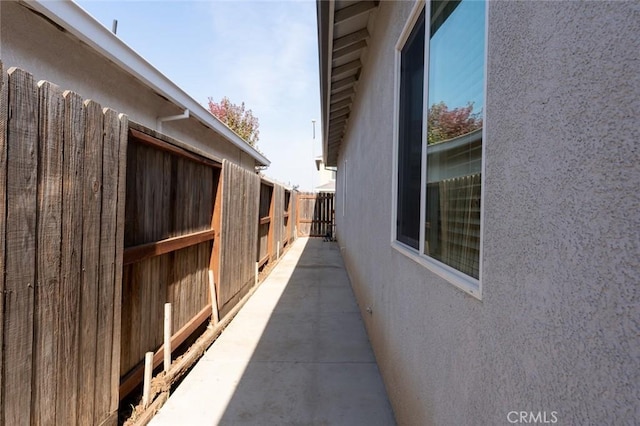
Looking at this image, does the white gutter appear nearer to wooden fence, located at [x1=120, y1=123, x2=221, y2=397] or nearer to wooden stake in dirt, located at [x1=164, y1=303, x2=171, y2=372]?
wooden fence, located at [x1=120, y1=123, x2=221, y2=397]

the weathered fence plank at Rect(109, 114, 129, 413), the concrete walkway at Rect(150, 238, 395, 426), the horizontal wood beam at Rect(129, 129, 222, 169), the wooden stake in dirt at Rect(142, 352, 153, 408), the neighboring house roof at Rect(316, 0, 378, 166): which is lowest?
the concrete walkway at Rect(150, 238, 395, 426)

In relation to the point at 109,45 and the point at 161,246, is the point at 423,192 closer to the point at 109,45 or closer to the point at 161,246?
the point at 161,246

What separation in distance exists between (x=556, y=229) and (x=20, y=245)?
2.03 meters

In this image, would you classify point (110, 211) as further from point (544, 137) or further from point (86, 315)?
point (544, 137)

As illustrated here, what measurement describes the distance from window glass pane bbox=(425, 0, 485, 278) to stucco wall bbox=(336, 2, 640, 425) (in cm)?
21

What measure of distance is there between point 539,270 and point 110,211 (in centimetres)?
229

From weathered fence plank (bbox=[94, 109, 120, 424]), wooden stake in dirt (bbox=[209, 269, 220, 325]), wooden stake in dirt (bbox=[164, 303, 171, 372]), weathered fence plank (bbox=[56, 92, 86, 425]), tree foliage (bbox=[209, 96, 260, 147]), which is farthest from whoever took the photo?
tree foliage (bbox=[209, 96, 260, 147])

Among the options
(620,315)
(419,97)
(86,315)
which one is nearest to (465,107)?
(419,97)

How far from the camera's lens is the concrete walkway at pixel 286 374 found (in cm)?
265

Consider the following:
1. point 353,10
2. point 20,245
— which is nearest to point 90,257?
point 20,245

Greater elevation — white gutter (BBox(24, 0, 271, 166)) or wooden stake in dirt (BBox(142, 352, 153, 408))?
white gutter (BBox(24, 0, 271, 166))

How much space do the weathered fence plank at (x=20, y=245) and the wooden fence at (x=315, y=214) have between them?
14354 millimetres

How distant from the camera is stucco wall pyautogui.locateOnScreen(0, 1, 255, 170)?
3143 millimetres

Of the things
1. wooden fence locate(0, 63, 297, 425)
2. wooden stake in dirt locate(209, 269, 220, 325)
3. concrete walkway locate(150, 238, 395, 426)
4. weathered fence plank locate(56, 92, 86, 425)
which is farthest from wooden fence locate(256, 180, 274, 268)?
weathered fence plank locate(56, 92, 86, 425)
